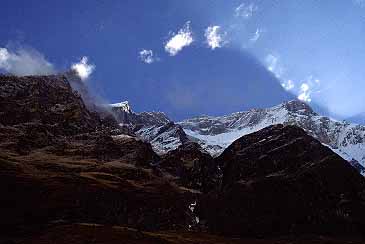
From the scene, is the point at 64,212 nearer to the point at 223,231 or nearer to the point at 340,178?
the point at 223,231

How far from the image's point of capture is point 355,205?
18362 centimetres

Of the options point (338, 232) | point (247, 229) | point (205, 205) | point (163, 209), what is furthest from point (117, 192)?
point (338, 232)

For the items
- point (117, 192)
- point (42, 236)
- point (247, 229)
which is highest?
point (117, 192)

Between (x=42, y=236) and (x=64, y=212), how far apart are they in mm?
40211

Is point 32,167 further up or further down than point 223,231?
further up

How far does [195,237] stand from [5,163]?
80903 millimetres

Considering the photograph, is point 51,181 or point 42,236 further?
point 51,181

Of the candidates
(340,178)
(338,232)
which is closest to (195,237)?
(338,232)

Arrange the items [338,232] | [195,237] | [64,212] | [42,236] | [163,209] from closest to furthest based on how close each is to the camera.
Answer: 1. [42,236]
2. [195,237]
3. [64,212]
4. [338,232]
5. [163,209]

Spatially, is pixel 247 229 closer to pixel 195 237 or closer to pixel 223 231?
pixel 223 231

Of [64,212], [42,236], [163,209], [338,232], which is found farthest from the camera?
[163,209]

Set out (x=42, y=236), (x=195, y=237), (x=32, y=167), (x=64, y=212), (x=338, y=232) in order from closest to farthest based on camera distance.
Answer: (x=42, y=236), (x=195, y=237), (x=64, y=212), (x=338, y=232), (x=32, y=167)

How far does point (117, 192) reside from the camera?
187 metres

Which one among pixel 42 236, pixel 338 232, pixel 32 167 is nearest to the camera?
pixel 42 236
